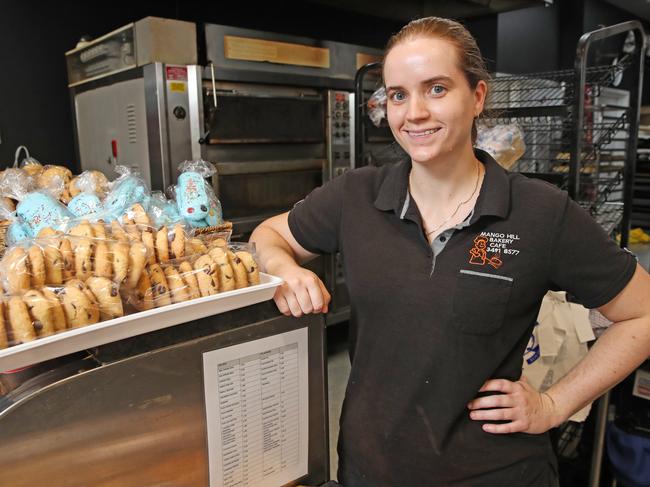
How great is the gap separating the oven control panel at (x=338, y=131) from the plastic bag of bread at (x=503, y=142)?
107 centimetres

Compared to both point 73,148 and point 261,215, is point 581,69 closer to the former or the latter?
point 261,215

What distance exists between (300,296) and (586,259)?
55 cm

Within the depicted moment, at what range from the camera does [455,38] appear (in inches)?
39.8

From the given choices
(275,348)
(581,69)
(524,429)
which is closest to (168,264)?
(275,348)

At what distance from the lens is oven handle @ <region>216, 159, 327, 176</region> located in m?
2.54

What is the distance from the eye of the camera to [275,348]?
37.6 inches

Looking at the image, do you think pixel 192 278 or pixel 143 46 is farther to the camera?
pixel 143 46

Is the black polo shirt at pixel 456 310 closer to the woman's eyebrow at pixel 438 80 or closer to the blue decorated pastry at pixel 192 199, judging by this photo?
the woman's eyebrow at pixel 438 80

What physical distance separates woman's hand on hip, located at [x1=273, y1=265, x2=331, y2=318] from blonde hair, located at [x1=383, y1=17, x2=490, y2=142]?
1.65ft

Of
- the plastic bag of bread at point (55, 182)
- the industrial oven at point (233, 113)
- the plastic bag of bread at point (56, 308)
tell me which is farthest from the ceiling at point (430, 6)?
the plastic bag of bread at point (56, 308)

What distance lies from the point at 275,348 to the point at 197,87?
1739 millimetres

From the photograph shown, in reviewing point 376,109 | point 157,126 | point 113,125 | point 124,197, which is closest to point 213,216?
point 124,197

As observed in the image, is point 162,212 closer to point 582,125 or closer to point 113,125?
point 582,125

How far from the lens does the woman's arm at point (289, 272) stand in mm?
965
